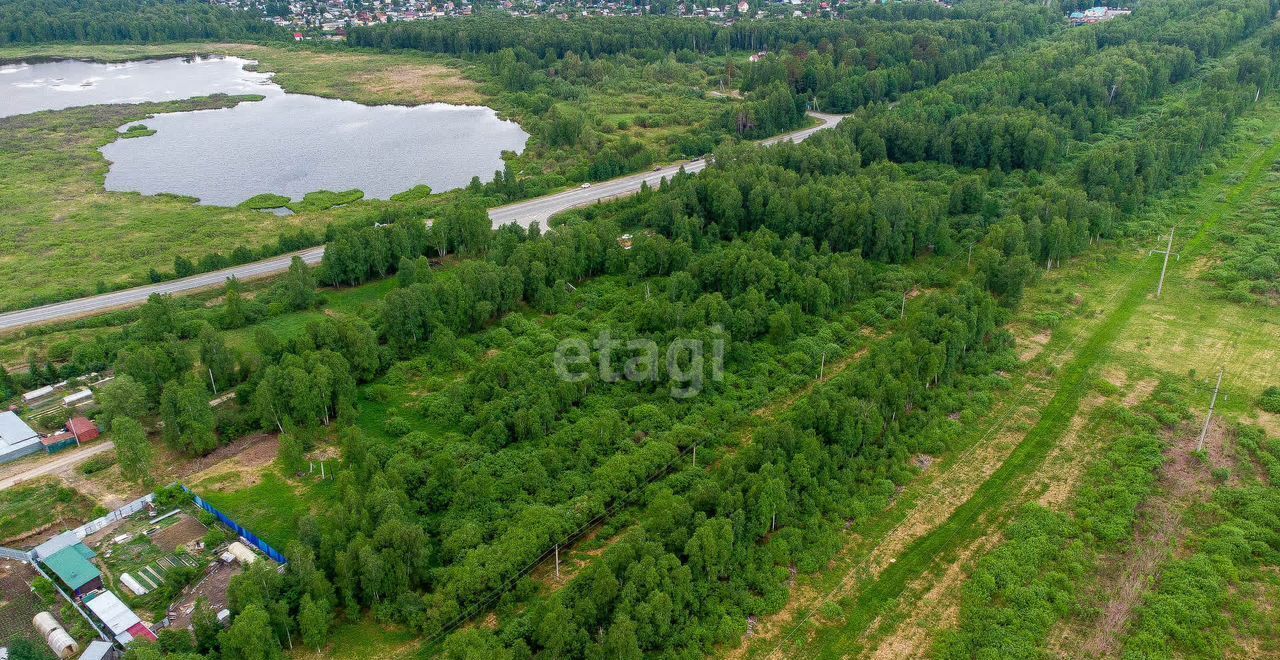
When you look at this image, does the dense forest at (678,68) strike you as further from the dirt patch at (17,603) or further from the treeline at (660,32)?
the dirt patch at (17,603)

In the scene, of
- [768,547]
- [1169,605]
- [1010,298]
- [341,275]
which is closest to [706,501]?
[768,547]

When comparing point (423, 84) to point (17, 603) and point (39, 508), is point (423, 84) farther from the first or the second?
point (17, 603)

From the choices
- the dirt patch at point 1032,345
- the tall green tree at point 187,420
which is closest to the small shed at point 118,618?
the tall green tree at point 187,420

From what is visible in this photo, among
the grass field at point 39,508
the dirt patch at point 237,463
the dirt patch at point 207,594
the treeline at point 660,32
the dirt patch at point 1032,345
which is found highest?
the treeline at point 660,32

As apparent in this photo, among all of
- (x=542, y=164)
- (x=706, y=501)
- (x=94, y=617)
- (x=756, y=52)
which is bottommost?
(x=94, y=617)

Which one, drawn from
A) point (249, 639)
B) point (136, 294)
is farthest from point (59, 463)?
point (249, 639)

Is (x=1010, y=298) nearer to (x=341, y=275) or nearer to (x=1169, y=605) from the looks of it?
(x=1169, y=605)
